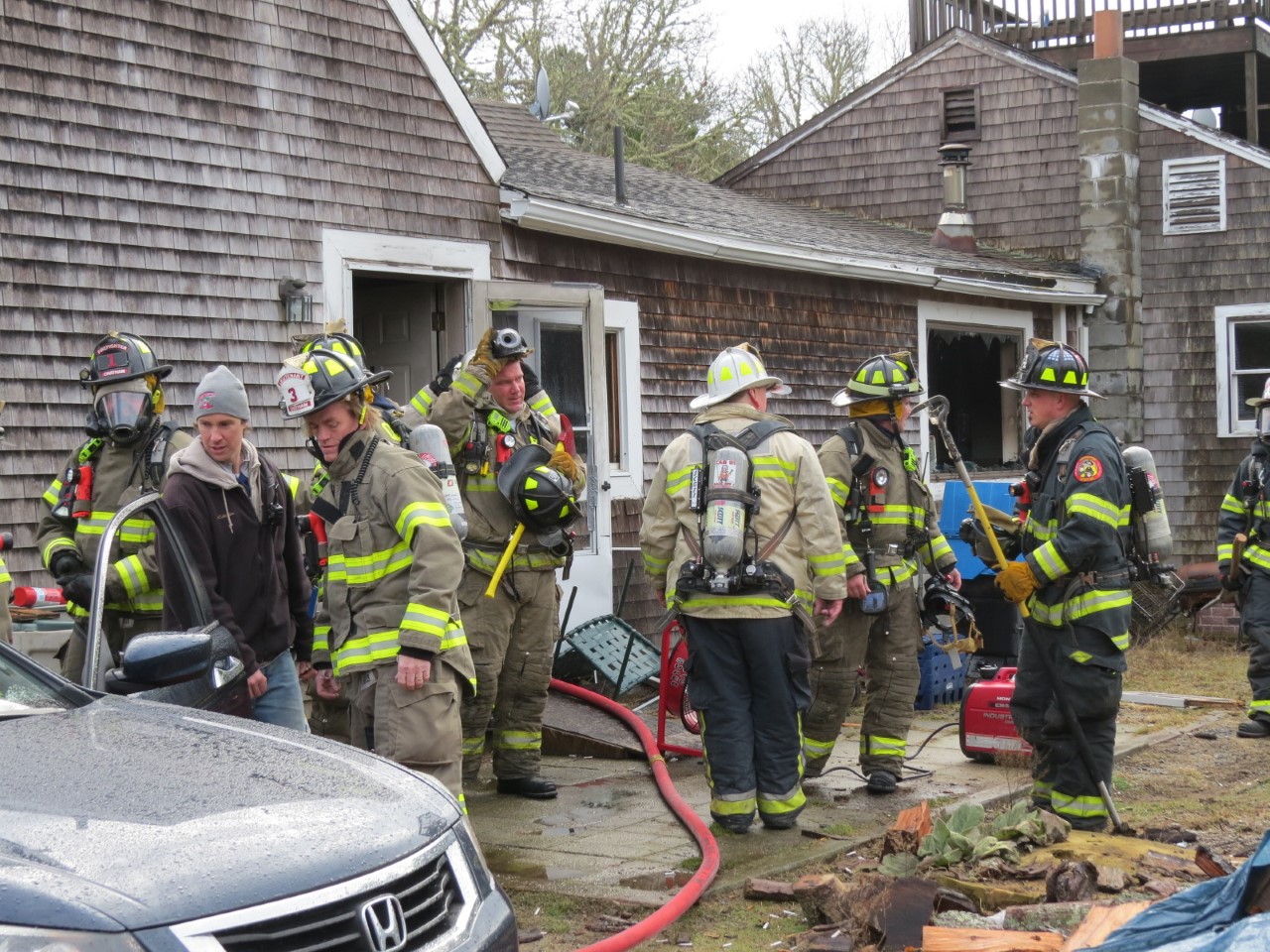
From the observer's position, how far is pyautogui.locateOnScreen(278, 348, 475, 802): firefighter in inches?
201

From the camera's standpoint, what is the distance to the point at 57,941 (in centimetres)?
251

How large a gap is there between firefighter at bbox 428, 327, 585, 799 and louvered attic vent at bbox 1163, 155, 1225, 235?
11822 mm

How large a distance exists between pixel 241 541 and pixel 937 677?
6146 mm

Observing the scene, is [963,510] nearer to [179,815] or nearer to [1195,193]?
[1195,193]

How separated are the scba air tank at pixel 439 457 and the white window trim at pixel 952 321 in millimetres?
8611

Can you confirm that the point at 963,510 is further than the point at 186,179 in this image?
Yes

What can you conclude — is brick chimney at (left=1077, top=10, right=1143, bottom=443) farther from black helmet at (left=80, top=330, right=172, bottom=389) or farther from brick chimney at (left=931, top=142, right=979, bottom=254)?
black helmet at (left=80, top=330, right=172, bottom=389)

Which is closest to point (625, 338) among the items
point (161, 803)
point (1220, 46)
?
point (161, 803)

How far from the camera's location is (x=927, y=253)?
15633 mm

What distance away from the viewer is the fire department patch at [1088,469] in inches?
255

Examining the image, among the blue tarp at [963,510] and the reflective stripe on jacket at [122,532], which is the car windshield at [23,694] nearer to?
the reflective stripe on jacket at [122,532]

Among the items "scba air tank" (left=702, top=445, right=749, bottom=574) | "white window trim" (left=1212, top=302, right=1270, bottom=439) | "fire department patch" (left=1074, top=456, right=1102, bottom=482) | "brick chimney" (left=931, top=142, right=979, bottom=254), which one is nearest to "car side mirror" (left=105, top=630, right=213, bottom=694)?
"scba air tank" (left=702, top=445, right=749, bottom=574)

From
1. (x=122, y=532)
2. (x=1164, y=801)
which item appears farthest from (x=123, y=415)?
(x=1164, y=801)

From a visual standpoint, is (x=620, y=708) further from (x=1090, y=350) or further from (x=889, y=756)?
(x=1090, y=350)
